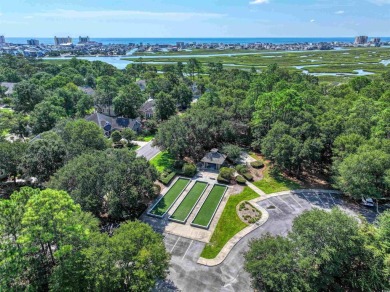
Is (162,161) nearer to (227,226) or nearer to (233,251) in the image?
(227,226)

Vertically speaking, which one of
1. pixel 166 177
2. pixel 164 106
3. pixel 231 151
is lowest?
pixel 166 177

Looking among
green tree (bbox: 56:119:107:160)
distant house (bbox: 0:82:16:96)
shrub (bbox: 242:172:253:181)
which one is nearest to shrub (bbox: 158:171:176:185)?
green tree (bbox: 56:119:107:160)

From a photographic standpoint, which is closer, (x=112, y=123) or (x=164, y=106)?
(x=112, y=123)

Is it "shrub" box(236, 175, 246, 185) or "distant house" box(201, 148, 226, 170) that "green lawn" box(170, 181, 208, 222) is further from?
"distant house" box(201, 148, 226, 170)

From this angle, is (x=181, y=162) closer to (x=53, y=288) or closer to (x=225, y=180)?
(x=225, y=180)

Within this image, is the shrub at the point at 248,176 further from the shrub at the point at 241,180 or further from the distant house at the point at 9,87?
the distant house at the point at 9,87

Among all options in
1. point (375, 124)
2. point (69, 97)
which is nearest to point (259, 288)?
point (375, 124)

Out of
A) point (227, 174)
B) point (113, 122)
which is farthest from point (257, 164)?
point (113, 122)

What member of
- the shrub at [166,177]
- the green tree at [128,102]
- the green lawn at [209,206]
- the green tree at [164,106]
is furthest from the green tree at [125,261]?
the green tree at [128,102]
